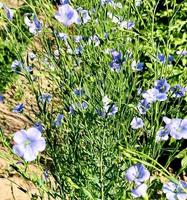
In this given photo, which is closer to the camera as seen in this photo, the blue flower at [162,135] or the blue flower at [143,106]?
the blue flower at [162,135]

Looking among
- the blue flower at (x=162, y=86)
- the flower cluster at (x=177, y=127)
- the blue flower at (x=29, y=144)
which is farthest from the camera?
the blue flower at (x=162, y=86)

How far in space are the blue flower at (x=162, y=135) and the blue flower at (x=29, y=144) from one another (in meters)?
0.50

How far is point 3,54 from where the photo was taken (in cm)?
Answer: 466

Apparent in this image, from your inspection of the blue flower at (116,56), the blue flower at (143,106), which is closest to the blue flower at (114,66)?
the blue flower at (116,56)

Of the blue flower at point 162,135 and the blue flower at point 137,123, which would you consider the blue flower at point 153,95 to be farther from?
the blue flower at point 137,123

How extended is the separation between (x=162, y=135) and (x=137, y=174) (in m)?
0.29

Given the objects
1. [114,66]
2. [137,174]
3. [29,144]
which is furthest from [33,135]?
[114,66]

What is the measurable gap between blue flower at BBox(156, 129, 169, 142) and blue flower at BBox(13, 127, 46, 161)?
19.6 inches

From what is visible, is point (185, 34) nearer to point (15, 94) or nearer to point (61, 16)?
point (15, 94)

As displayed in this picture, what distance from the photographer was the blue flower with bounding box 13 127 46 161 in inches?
55.1

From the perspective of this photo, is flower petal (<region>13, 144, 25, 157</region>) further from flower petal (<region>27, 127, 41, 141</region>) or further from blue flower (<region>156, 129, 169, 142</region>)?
blue flower (<region>156, 129, 169, 142</region>)

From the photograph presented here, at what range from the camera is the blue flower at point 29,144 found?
1.40 meters

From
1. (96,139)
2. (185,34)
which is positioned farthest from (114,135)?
(185,34)

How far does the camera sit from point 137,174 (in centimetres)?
148
